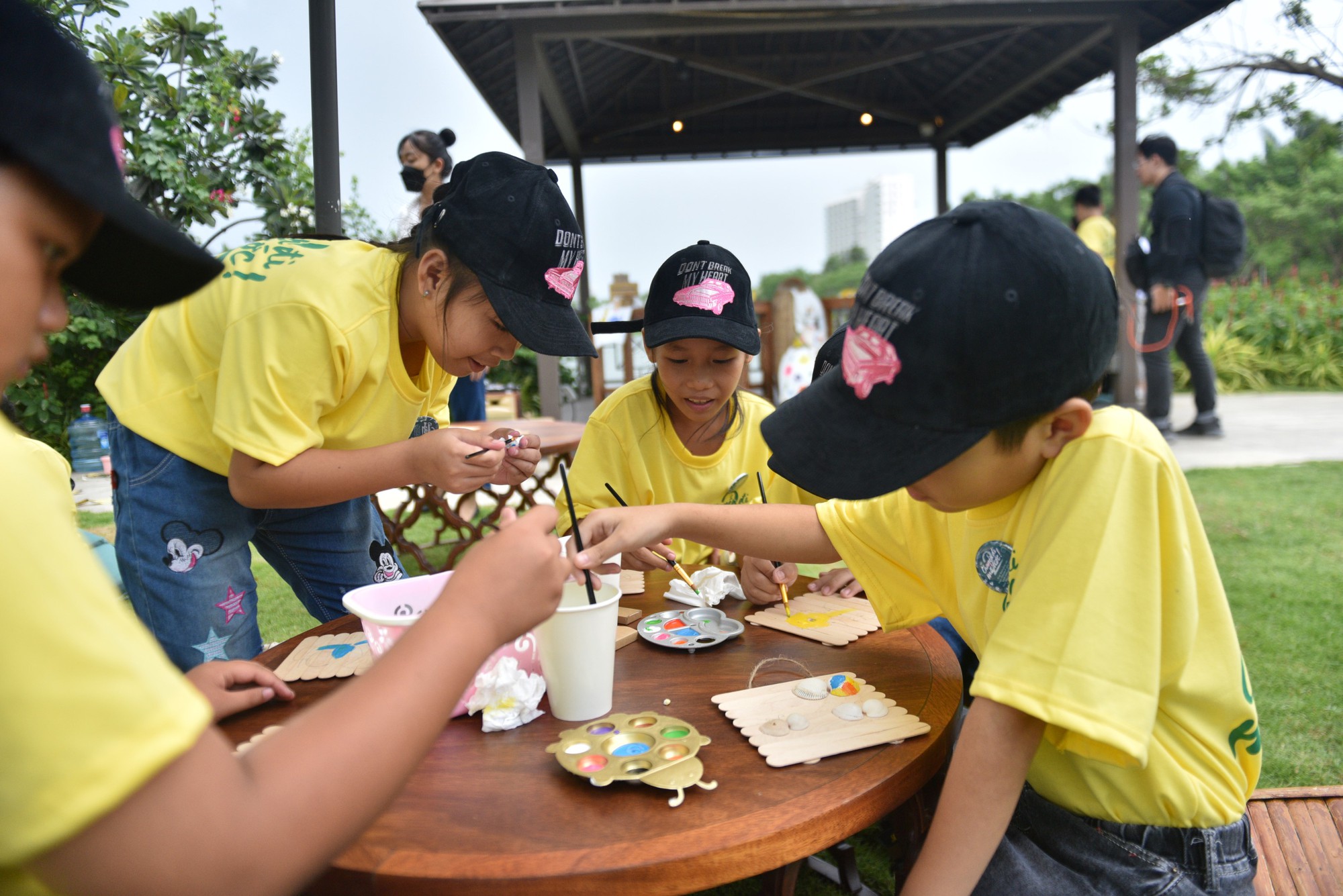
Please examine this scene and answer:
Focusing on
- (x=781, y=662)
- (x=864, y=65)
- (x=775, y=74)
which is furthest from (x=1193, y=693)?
(x=775, y=74)

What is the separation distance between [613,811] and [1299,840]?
115 cm

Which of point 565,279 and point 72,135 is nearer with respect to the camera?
point 72,135

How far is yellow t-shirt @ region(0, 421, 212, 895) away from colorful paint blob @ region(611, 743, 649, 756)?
55cm

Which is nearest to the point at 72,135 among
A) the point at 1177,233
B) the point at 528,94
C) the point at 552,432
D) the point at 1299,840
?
the point at 1299,840

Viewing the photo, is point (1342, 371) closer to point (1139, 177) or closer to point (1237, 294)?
point (1237, 294)

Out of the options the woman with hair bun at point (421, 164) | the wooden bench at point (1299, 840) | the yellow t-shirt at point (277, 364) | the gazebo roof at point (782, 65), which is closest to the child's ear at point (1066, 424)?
the wooden bench at point (1299, 840)

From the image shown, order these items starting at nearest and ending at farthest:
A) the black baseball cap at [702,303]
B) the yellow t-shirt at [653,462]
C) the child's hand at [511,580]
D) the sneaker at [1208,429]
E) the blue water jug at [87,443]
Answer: the child's hand at [511,580], the black baseball cap at [702,303], the yellow t-shirt at [653,462], the blue water jug at [87,443], the sneaker at [1208,429]

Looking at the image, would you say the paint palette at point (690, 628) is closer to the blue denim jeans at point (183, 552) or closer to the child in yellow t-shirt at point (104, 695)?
the child in yellow t-shirt at point (104, 695)

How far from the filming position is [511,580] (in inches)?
34.0

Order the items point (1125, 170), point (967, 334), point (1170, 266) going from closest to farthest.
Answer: point (967, 334) → point (1170, 266) → point (1125, 170)

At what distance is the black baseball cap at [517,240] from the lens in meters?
1.65

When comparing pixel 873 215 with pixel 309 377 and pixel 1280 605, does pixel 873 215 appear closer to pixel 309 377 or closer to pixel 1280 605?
pixel 1280 605

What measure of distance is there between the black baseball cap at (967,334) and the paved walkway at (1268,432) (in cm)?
651

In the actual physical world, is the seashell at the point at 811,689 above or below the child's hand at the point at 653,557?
below
